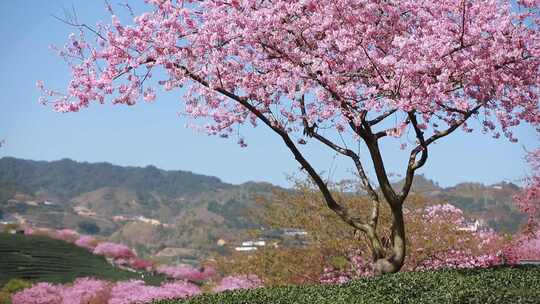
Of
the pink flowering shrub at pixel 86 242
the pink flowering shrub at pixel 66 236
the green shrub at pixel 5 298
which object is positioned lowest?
the green shrub at pixel 5 298

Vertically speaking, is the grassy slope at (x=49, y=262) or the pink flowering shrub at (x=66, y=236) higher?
the pink flowering shrub at (x=66, y=236)

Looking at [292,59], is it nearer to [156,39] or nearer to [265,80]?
[265,80]

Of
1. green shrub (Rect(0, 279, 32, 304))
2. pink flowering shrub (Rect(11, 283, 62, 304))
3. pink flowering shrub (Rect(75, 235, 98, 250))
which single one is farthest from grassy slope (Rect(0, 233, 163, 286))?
pink flowering shrub (Rect(11, 283, 62, 304))

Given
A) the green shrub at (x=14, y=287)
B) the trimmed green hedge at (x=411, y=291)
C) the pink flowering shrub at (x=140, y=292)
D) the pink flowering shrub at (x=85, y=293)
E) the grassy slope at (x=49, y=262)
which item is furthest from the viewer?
the grassy slope at (x=49, y=262)

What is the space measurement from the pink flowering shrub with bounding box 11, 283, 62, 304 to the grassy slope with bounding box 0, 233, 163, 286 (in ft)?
17.1

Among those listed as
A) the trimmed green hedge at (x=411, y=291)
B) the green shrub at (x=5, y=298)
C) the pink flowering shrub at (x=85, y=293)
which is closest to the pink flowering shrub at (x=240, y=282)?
the pink flowering shrub at (x=85, y=293)

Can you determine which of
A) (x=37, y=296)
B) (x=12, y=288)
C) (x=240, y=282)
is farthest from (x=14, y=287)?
(x=240, y=282)

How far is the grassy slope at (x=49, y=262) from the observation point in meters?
26.9

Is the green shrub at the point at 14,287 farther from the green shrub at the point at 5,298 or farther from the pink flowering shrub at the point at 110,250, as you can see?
the pink flowering shrub at the point at 110,250

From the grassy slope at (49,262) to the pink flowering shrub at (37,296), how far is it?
17.1 ft

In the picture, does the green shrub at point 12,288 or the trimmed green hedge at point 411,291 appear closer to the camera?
the trimmed green hedge at point 411,291

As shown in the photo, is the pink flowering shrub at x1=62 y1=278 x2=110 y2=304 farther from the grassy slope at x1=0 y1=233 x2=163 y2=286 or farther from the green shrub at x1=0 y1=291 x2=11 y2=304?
the grassy slope at x1=0 y1=233 x2=163 y2=286

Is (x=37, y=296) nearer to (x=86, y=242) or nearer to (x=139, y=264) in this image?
(x=139, y=264)

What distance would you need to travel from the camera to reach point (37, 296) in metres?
19.1
